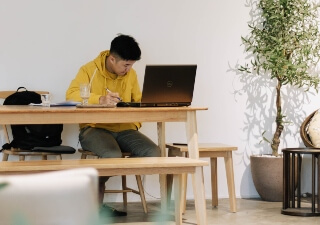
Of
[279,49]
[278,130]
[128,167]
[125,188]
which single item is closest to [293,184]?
[278,130]

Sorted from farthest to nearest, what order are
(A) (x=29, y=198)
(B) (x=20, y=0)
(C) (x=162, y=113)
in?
(B) (x=20, y=0), (C) (x=162, y=113), (A) (x=29, y=198)

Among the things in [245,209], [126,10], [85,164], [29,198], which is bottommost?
[245,209]

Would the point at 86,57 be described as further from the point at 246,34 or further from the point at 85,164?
the point at 85,164

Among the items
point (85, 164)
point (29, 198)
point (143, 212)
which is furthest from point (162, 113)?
point (29, 198)

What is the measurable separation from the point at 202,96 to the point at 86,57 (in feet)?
3.49

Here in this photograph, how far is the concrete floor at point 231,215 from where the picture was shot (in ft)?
15.0

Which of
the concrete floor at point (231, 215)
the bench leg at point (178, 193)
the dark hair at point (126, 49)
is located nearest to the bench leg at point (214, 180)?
the concrete floor at point (231, 215)

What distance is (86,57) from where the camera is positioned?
544cm

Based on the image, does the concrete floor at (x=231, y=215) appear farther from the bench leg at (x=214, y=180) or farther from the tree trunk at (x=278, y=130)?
the tree trunk at (x=278, y=130)

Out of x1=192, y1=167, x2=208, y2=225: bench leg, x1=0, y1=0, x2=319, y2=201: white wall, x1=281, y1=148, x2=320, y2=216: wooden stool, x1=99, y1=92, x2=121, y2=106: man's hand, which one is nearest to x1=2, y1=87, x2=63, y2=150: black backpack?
x1=0, y1=0, x2=319, y2=201: white wall

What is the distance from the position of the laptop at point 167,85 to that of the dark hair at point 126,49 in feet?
2.22

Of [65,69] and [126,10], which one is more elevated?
[126,10]

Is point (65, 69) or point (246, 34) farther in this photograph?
point (246, 34)

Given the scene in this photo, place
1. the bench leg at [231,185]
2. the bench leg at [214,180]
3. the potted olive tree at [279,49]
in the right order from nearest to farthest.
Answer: the bench leg at [231,185] < the bench leg at [214,180] < the potted olive tree at [279,49]
